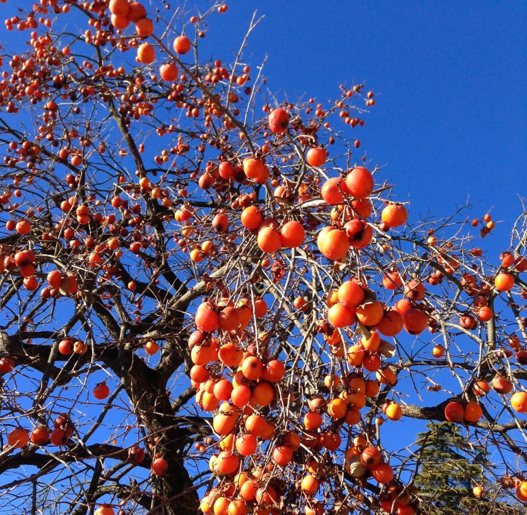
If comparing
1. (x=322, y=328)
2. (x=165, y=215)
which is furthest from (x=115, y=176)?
(x=322, y=328)

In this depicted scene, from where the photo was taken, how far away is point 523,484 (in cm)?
234

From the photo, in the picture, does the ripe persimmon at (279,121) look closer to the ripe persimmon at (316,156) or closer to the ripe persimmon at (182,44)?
the ripe persimmon at (316,156)

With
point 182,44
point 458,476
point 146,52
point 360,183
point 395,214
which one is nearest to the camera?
point 360,183

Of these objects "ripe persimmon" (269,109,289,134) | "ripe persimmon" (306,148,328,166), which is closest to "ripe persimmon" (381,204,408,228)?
"ripe persimmon" (306,148,328,166)

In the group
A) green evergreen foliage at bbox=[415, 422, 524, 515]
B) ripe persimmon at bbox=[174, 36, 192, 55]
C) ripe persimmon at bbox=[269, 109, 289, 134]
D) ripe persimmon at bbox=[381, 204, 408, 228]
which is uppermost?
ripe persimmon at bbox=[174, 36, 192, 55]

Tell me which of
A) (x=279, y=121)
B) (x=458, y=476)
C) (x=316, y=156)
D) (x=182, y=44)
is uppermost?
(x=182, y=44)

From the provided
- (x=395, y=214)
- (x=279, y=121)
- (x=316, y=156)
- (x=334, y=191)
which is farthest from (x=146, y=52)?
(x=395, y=214)

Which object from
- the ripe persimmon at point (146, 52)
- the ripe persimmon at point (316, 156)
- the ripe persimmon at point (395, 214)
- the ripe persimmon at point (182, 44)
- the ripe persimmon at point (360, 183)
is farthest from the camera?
the ripe persimmon at point (182, 44)

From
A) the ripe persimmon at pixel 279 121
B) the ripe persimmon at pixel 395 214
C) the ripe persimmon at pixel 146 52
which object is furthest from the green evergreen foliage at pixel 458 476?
the ripe persimmon at pixel 146 52

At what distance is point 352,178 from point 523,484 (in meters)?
1.90

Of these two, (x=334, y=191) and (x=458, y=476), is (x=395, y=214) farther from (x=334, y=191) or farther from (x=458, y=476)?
(x=458, y=476)

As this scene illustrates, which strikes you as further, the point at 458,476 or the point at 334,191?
the point at 458,476

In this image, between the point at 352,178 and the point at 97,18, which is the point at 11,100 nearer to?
the point at 97,18

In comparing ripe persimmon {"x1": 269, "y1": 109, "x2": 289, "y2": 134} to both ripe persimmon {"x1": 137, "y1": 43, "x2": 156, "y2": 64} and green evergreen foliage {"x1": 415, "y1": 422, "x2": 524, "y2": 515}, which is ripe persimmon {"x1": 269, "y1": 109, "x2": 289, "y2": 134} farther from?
green evergreen foliage {"x1": 415, "y1": 422, "x2": 524, "y2": 515}
